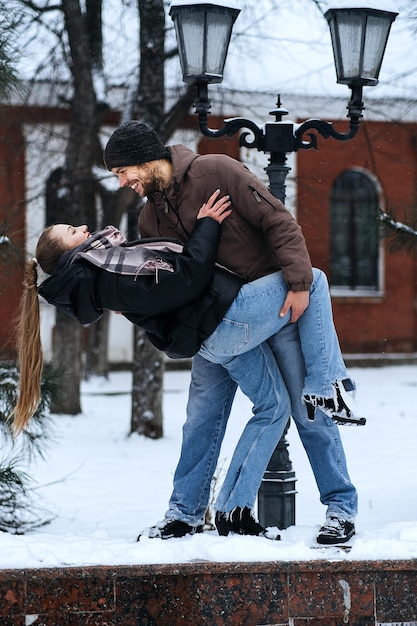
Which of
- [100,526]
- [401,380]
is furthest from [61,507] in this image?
[401,380]

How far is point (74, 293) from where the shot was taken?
345 cm

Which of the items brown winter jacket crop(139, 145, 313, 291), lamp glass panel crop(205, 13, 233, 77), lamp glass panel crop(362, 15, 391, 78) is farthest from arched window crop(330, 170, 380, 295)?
brown winter jacket crop(139, 145, 313, 291)

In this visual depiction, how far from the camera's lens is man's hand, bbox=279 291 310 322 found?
11.6 ft

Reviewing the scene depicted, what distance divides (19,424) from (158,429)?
5.84 metres

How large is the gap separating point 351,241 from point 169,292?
1459 cm

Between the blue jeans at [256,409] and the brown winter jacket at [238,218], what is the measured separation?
0.11 m

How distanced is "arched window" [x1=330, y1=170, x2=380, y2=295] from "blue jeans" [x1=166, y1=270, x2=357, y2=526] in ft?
44.1

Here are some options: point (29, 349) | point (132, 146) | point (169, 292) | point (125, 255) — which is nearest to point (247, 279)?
point (169, 292)

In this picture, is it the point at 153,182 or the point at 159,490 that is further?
the point at 159,490

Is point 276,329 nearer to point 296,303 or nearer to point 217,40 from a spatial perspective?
point 296,303

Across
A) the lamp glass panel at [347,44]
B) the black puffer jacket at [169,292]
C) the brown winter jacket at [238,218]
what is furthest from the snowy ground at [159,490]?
the lamp glass panel at [347,44]

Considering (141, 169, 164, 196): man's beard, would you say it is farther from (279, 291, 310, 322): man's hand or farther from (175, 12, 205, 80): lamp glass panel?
(175, 12, 205, 80): lamp glass panel

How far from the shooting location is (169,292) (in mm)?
3396

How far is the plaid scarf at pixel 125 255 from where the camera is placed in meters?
3.44
